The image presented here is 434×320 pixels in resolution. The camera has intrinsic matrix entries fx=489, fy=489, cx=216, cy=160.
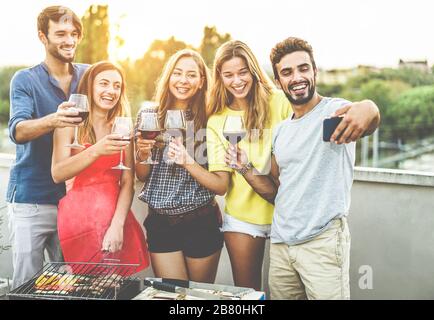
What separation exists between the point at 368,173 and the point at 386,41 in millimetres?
1200

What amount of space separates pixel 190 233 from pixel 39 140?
3.18 ft

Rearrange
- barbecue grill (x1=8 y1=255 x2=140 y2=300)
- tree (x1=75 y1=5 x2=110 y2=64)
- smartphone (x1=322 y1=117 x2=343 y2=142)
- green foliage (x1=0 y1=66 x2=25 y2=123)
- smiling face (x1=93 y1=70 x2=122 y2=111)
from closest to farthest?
barbecue grill (x1=8 y1=255 x2=140 y2=300) < smartphone (x1=322 y1=117 x2=343 y2=142) < smiling face (x1=93 y1=70 x2=122 y2=111) < tree (x1=75 y1=5 x2=110 y2=64) < green foliage (x1=0 y1=66 x2=25 y2=123)

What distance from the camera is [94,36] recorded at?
2869 mm

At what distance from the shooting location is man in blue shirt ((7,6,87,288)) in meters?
2.62

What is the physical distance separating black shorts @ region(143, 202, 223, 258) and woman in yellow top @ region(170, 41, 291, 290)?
8 centimetres

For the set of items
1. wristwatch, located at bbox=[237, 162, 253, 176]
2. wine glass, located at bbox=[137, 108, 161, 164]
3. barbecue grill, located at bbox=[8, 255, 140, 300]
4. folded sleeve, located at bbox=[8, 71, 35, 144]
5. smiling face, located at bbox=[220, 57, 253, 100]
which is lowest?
barbecue grill, located at bbox=[8, 255, 140, 300]

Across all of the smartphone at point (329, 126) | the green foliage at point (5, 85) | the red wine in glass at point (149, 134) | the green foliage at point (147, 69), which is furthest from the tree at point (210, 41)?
the green foliage at point (5, 85)

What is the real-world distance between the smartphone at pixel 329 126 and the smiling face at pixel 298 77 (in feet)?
0.56

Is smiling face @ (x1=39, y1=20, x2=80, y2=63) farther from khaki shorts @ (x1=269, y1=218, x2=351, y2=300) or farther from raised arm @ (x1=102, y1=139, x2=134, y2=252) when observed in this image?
khaki shorts @ (x1=269, y1=218, x2=351, y2=300)

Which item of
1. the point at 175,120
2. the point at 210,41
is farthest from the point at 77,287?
the point at 210,41

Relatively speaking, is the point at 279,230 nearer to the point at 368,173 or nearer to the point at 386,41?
the point at 368,173

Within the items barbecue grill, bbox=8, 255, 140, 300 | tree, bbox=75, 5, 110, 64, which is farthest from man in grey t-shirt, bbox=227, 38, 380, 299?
tree, bbox=75, 5, 110, 64

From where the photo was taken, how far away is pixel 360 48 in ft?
10.9
